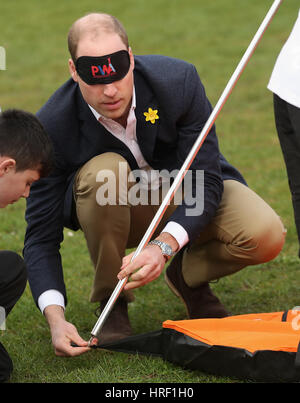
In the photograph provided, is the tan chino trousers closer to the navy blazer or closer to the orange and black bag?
the navy blazer

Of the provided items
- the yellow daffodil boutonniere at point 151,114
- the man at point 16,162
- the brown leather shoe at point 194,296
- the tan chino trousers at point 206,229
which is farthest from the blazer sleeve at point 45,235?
the brown leather shoe at point 194,296

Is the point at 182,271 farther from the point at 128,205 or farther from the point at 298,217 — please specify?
the point at 298,217

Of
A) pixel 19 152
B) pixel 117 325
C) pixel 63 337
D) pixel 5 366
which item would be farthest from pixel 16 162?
pixel 117 325

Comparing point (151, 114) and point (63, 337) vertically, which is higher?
point (151, 114)

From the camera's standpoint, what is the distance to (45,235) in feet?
11.2

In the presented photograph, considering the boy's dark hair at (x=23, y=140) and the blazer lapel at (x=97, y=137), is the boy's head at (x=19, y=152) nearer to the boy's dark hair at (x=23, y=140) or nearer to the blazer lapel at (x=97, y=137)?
the boy's dark hair at (x=23, y=140)

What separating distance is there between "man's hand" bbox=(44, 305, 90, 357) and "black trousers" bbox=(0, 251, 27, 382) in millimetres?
171

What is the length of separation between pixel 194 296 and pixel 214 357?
2.70 feet

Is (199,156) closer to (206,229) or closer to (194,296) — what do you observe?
(206,229)

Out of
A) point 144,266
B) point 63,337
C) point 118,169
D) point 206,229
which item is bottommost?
point 63,337

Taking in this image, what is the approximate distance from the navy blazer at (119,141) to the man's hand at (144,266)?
31 cm

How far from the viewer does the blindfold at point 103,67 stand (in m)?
3.18
